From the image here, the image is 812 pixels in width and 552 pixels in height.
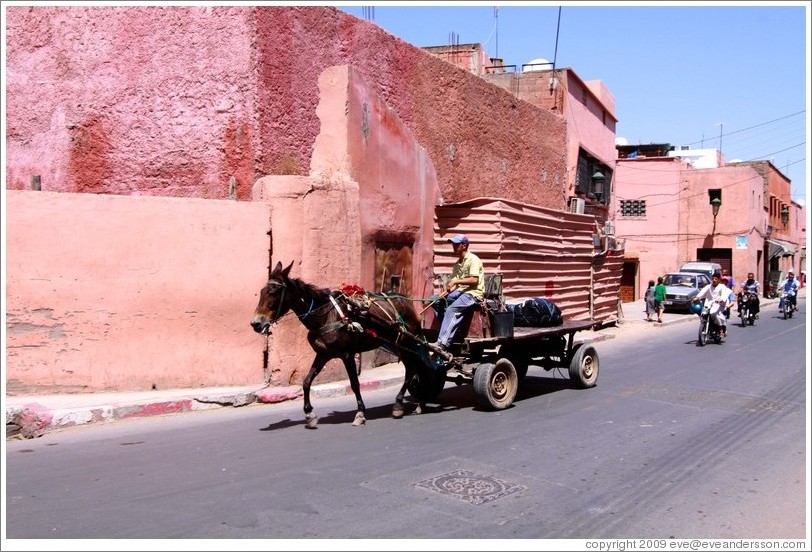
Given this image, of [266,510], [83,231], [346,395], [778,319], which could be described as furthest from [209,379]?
[778,319]

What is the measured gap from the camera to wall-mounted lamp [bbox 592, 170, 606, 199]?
24500mm

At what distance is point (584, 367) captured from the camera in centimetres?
1073

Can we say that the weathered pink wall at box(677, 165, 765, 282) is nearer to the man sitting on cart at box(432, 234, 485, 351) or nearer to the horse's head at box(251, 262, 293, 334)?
the man sitting on cart at box(432, 234, 485, 351)

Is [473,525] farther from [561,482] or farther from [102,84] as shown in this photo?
[102,84]

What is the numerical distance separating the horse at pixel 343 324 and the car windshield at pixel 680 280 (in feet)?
84.4

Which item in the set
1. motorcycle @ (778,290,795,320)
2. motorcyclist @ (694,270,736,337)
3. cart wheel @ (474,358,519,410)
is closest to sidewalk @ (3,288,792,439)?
cart wheel @ (474,358,519,410)

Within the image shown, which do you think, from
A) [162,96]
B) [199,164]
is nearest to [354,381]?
[199,164]

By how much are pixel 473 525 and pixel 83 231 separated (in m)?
7.00

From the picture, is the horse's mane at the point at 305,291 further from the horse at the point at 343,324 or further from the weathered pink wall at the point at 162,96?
the weathered pink wall at the point at 162,96

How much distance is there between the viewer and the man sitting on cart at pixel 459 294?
8719 millimetres

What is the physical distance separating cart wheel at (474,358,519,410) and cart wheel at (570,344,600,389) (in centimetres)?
164

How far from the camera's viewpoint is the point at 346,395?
10625mm

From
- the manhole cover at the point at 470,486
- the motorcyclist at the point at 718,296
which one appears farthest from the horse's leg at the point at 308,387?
the motorcyclist at the point at 718,296

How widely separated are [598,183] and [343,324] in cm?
1871
